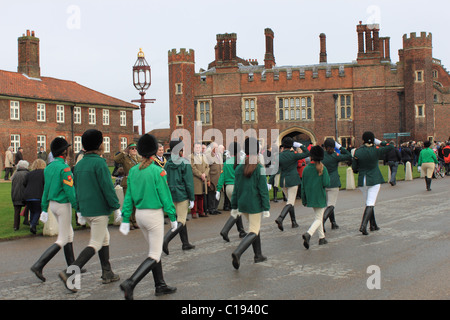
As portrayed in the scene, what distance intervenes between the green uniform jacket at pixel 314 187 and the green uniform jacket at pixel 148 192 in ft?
11.3

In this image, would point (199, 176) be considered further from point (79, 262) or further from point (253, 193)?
point (79, 262)

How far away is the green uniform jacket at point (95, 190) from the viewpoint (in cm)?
627

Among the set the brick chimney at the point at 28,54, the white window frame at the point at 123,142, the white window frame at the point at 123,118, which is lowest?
the white window frame at the point at 123,142

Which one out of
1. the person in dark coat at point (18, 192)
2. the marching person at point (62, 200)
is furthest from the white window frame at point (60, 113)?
the marching person at point (62, 200)

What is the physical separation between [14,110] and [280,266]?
3958 cm

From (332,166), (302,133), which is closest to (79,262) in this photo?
(332,166)

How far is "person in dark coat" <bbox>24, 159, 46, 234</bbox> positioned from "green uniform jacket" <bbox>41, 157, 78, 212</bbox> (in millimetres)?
3946

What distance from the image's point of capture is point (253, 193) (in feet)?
23.4

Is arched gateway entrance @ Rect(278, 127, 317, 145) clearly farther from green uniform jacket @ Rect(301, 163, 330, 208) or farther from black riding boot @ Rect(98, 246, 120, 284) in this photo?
black riding boot @ Rect(98, 246, 120, 284)

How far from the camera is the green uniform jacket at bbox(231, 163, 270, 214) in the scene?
7.11 metres

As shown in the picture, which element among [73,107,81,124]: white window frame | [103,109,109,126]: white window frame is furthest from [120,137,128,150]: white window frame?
[73,107,81,124]: white window frame

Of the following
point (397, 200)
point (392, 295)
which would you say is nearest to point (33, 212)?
point (392, 295)

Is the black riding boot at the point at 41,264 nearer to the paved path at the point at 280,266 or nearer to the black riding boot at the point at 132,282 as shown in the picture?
the paved path at the point at 280,266

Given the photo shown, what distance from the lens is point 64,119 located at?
45656mm
